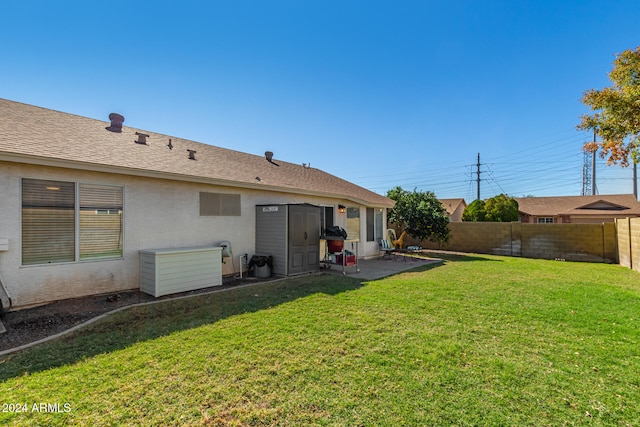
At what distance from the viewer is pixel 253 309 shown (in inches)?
208

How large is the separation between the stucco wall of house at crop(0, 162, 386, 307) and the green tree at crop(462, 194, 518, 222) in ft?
64.0

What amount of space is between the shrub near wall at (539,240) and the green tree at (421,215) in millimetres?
1570

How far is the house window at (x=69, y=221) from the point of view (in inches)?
206

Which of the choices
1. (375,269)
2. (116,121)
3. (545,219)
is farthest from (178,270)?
(545,219)

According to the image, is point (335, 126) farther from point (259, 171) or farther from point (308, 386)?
point (308, 386)

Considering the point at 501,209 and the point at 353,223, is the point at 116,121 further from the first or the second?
the point at 501,209

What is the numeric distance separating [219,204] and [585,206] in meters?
32.9

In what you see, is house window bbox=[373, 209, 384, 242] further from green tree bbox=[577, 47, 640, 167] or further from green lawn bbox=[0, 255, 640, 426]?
green tree bbox=[577, 47, 640, 167]

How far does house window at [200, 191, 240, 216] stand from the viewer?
7797mm

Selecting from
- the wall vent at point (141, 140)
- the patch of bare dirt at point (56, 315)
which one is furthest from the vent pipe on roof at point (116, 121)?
the patch of bare dirt at point (56, 315)

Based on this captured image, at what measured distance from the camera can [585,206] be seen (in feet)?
86.1

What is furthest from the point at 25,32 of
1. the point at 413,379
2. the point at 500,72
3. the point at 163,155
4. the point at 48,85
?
the point at 500,72

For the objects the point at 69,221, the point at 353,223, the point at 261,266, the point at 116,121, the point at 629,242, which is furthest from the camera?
the point at 353,223

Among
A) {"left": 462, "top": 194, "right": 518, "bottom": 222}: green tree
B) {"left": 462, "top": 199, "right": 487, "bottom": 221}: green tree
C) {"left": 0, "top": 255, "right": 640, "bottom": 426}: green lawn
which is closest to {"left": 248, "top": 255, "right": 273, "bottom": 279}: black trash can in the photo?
{"left": 0, "top": 255, "right": 640, "bottom": 426}: green lawn
